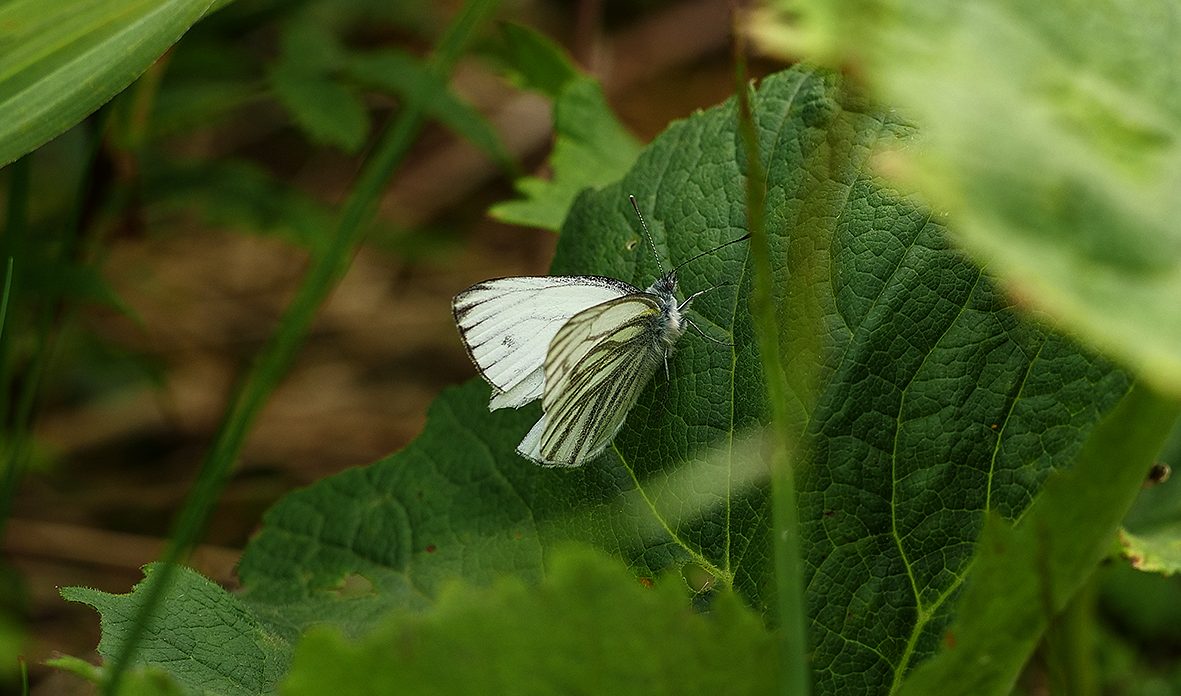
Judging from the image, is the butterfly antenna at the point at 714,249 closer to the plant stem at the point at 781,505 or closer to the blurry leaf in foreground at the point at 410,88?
the plant stem at the point at 781,505

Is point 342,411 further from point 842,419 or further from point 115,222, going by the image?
point 842,419

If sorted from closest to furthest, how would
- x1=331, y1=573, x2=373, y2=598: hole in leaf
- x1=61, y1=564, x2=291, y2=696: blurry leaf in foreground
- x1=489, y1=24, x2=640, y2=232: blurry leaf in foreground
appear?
x1=61, y1=564, x2=291, y2=696: blurry leaf in foreground
x1=331, y1=573, x2=373, y2=598: hole in leaf
x1=489, y1=24, x2=640, y2=232: blurry leaf in foreground

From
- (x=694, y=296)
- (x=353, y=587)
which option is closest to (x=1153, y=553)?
(x=694, y=296)

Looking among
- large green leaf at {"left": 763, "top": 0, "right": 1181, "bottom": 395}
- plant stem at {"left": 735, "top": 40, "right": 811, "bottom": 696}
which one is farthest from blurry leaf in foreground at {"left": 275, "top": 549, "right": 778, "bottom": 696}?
large green leaf at {"left": 763, "top": 0, "right": 1181, "bottom": 395}

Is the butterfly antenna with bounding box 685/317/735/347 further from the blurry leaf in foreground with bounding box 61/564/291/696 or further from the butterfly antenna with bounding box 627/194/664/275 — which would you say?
the blurry leaf in foreground with bounding box 61/564/291/696

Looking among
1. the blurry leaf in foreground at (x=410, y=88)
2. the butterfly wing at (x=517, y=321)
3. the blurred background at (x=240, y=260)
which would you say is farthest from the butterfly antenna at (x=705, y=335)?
the blurry leaf in foreground at (x=410, y=88)

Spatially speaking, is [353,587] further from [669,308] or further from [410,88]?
[410,88]

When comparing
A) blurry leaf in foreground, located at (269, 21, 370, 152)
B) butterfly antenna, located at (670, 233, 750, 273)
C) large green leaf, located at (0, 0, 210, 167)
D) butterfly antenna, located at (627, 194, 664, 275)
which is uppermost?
blurry leaf in foreground, located at (269, 21, 370, 152)
